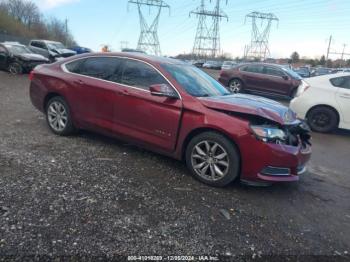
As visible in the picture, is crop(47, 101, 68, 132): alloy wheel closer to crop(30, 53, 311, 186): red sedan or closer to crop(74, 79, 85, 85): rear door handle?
crop(30, 53, 311, 186): red sedan

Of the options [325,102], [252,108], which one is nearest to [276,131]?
[252,108]

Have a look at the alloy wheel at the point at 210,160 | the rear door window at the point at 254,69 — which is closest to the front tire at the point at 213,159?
the alloy wheel at the point at 210,160

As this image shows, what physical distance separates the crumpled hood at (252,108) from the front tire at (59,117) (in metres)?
2.50

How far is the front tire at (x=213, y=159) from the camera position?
167 inches

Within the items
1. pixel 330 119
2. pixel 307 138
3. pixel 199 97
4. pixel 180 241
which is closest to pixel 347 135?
pixel 330 119

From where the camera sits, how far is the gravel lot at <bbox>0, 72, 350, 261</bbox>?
306cm

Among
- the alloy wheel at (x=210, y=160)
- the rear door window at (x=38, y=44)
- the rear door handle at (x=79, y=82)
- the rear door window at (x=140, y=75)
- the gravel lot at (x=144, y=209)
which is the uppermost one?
the rear door window at (x=38, y=44)

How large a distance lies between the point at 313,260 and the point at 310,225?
68 cm

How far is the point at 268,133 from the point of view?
4.16 meters

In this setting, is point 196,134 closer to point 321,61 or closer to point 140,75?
point 140,75

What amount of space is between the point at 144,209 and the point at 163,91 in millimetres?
1657

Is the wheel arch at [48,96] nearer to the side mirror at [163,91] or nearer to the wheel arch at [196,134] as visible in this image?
the side mirror at [163,91]

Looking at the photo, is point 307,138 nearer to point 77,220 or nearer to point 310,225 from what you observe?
point 310,225

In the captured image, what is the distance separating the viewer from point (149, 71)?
500 centimetres
